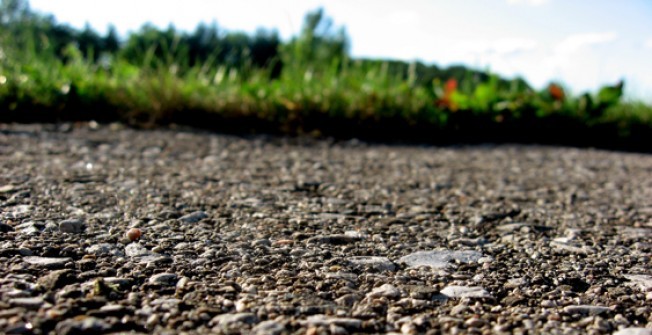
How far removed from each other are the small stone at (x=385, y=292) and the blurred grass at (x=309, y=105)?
3.33 m

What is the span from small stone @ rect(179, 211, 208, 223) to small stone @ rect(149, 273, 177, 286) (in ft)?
1.62

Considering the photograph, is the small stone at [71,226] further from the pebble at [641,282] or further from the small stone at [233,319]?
the pebble at [641,282]

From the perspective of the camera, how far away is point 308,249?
1.56m

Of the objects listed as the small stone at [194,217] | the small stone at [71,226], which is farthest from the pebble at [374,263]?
the small stone at [71,226]

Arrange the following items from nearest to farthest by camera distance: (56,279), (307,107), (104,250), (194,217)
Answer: (56,279)
(104,250)
(194,217)
(307,107)

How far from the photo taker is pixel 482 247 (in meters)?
1.68

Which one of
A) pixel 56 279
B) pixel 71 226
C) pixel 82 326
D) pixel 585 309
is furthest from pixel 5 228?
pixel 585 309

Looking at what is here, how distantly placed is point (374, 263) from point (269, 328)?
1.59ft

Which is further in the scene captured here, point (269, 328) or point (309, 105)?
point (309, 105)

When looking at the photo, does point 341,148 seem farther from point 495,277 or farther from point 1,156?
point 495,277

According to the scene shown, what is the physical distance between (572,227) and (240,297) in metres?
1.36

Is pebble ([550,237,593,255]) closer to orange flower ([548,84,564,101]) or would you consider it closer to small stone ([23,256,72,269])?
small stone ([23,256,72,269])

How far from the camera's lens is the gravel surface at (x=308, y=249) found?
111 centimetres

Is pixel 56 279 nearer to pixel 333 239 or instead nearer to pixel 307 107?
pixel 333 239
